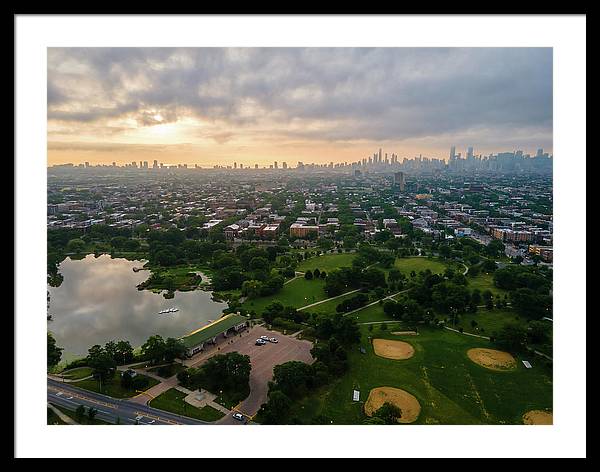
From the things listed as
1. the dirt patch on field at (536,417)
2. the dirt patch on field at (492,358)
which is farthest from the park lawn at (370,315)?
the dirt patch on field at (536,417)

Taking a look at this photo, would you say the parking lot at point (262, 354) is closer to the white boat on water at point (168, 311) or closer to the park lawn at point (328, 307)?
the park lawn at point (328, 307)

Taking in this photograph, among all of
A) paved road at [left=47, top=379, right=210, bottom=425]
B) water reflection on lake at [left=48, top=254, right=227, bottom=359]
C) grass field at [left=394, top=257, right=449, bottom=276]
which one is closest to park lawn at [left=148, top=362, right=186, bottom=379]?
paved road at [left=47, top=379, right=210, bottom=425]

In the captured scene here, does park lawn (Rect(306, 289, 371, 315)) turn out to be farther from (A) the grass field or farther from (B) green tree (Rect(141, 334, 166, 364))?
(B) green tree (Rect(141, 334, 166, 364))

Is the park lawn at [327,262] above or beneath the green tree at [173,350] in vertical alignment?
above

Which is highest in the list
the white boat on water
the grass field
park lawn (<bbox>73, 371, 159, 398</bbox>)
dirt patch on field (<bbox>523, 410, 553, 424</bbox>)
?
the grass field

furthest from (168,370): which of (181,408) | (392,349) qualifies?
(392,349)

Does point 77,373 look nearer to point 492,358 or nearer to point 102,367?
point 102,367

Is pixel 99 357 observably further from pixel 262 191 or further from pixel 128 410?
pixel 262 191
